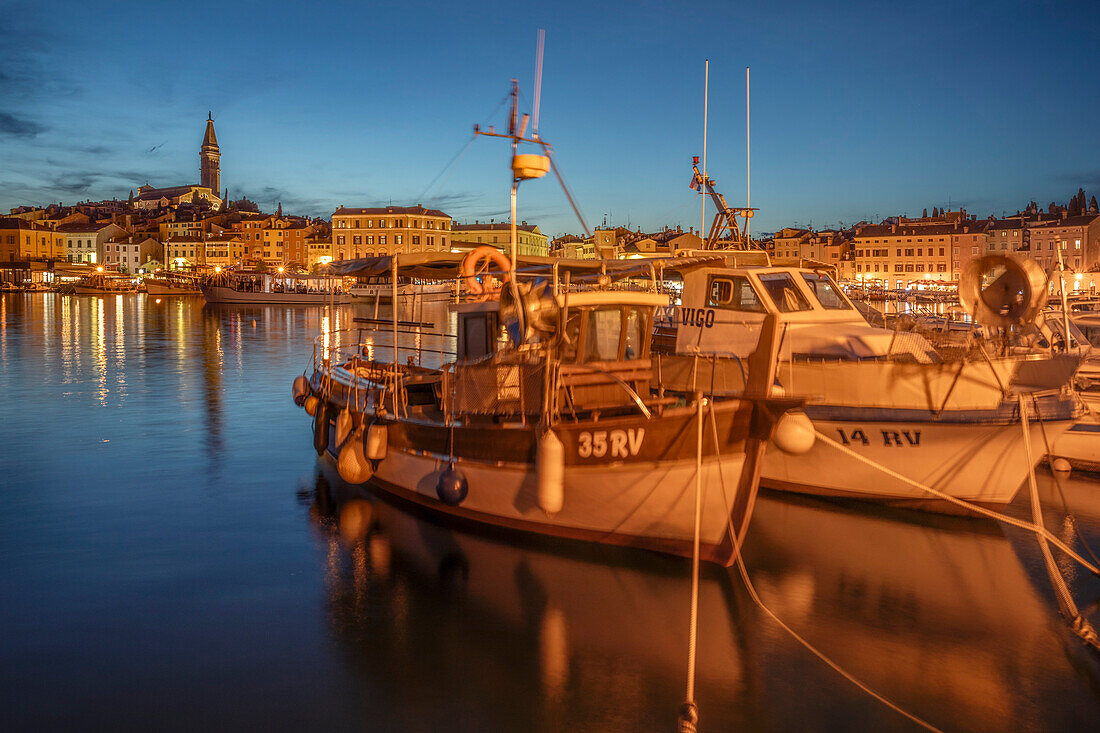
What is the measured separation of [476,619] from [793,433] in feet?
12.2

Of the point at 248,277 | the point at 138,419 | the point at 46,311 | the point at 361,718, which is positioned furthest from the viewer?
the point at 248,277

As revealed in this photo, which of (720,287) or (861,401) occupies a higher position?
(720,287)

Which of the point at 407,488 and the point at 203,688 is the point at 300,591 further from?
the point at 407,488

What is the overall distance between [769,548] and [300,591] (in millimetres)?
5648

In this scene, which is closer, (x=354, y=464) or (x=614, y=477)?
(x=614, y=477)

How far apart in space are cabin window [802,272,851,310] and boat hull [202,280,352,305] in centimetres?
7355

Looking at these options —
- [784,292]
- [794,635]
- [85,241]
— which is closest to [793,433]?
[794,635]

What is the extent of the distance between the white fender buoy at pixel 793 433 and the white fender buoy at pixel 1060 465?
783cm

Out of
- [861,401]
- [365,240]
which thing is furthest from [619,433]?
[365,240]

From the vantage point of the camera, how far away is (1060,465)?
13008 mm

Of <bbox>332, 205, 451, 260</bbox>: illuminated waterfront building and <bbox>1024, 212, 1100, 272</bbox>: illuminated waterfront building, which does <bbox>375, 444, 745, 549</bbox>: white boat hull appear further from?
<bbox>332, 205, 451, 260</bbox>: illuminated waterfront building

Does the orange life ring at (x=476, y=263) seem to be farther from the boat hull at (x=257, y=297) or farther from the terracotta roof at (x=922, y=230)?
the terracotta roof at (x=922, y=230)

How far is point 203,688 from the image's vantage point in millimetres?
6375

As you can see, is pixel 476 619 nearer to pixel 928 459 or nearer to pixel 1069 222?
pixel 928 459
